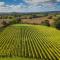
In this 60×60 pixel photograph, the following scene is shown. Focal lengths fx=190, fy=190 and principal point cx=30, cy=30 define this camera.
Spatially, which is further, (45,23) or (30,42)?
(45,23)

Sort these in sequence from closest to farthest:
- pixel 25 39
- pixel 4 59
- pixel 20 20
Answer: pixel 4 59, pixel 25 39, pixel 20 20

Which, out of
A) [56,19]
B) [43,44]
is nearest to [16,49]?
[43,44]

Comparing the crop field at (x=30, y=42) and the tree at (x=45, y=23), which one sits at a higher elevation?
the tree at (x=45, y=23)

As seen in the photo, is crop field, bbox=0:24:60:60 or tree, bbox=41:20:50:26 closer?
crop field, bbox=0:24:60:60

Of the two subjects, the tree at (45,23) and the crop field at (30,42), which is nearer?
the crop field at (30,42)

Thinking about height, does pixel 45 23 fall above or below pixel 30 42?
above

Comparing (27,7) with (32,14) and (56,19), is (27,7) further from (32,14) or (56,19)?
(56,19)

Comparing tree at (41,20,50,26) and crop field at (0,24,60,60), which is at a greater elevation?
tree at (41,20,50,26)

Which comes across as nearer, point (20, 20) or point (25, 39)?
point (25, 39)
